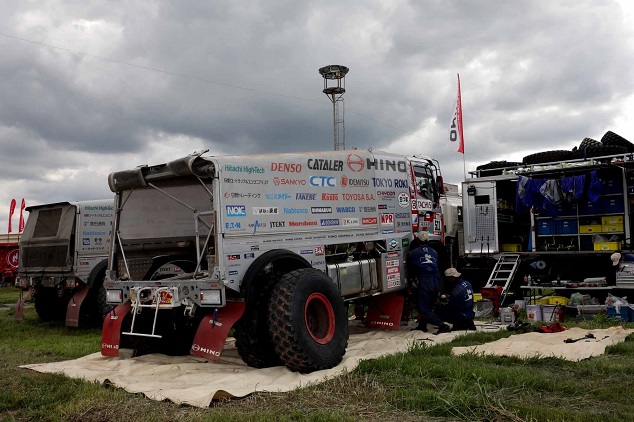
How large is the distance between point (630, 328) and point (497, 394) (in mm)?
5398

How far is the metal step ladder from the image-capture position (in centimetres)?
1310

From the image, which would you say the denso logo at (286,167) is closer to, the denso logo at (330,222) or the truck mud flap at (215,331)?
the denso logo at (330,222)

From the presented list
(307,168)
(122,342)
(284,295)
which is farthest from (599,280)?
(122,342)

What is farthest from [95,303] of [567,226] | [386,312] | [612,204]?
[612,204]

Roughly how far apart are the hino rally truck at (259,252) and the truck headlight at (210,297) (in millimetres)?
12

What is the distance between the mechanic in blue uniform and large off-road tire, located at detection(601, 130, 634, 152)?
6.66m

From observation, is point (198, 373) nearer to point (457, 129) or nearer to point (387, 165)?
point (387, 165)

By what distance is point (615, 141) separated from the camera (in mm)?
14086

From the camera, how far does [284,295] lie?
7.04 m

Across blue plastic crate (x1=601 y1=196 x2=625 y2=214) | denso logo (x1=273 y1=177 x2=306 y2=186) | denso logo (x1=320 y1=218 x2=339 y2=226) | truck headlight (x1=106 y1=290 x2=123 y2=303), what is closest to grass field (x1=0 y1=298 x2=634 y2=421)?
truck headlight (x1=106 y1=290 x2=123 y2=303)

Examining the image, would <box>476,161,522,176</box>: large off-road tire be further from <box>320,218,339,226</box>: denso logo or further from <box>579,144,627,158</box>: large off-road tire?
Result: <box>320,218,339,226</box>: denso logo

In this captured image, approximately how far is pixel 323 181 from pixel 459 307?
330 cm

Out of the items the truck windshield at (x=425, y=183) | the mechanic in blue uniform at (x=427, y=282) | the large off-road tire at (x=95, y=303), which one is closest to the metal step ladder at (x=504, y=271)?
the truck windshield at (x=425, y=183)

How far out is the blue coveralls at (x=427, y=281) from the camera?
983 cm
